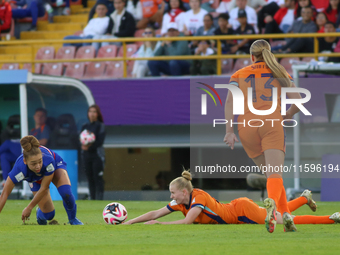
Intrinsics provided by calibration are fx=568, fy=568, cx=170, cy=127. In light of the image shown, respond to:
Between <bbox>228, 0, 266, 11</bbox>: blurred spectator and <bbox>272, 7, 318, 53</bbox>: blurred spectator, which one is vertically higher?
<bbox>228, 0, 266, 11</bbox>: blurred spectator

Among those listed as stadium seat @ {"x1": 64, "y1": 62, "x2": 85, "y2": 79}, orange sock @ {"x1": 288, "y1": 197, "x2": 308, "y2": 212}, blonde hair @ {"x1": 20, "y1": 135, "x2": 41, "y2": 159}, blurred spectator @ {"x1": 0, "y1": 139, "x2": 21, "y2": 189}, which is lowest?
blurred spectator @ {"x1": 0, "y1": 139, "x2": 21, "y2": 189}

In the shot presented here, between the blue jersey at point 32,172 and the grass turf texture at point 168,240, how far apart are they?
23.6 inches

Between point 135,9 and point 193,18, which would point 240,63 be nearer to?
point 193,18

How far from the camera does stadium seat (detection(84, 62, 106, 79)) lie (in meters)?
14.5

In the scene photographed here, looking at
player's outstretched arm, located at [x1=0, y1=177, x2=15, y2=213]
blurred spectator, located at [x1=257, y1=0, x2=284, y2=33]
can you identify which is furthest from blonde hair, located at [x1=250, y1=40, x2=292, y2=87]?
blurred spectator, located at [x1=257, y1=0, x2=284, y2=33]

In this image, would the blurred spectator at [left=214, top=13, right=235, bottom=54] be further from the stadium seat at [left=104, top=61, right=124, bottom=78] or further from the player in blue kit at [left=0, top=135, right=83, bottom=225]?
the player in blue kit at [left=0, top=135, right=83, bottom=225]

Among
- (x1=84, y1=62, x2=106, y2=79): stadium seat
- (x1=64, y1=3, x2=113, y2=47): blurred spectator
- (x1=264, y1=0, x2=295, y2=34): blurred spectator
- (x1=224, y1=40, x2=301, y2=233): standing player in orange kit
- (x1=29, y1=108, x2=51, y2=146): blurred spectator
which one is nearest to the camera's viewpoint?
(x1=224, y1=40, x2=301, y2=233): standing player in orange kit

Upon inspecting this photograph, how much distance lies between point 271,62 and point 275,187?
1.27 meters

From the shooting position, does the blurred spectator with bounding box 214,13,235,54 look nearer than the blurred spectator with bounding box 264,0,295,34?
Yes

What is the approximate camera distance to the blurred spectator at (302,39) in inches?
520

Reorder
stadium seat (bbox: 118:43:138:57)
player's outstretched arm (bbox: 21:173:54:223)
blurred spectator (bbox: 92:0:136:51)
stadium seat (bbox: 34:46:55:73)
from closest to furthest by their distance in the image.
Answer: player's outstretched arm (bbox: 21:173:54:223) < stadium seat (bbox: 118:43:138:57) < blurred spectator (bbox: 92:0:136:51) < stadium seat (bbox: 34:46:55:73)

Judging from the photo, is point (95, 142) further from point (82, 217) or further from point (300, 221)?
point (300, 221)

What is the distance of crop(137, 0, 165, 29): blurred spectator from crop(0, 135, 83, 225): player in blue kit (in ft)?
29.7

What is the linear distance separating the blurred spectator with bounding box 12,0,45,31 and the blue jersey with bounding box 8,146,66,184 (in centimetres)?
1183
